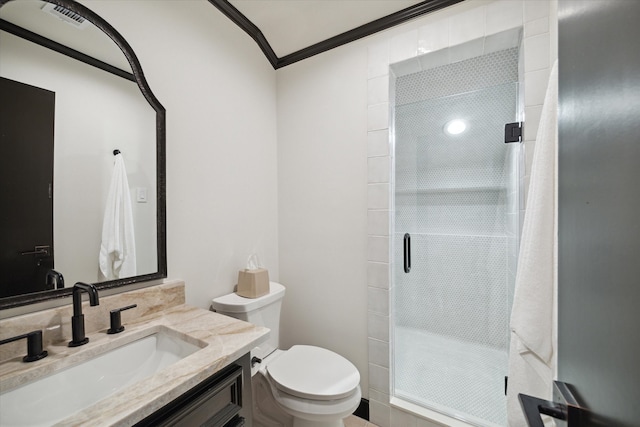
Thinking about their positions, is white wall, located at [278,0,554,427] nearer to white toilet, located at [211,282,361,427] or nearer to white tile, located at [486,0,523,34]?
white tile, located at [486,0,523,34]

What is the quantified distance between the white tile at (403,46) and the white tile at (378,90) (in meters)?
0.11

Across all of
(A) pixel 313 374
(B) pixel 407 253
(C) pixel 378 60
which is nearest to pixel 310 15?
(C) pixel 378 60

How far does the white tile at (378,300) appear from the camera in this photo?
1.56 meters

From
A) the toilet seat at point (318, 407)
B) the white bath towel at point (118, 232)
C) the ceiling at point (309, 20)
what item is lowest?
the toilet seat at point (318, 407)

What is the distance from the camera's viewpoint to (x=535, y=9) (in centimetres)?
122

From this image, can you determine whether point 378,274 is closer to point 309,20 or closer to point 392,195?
point 392,195

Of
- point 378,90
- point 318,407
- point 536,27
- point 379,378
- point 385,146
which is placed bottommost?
point 379,378

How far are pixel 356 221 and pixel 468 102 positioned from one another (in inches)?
42.5

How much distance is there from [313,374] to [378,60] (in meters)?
1.76

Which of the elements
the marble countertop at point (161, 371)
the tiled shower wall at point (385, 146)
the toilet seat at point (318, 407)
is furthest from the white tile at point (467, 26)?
the toilet seat at point (318, 407)

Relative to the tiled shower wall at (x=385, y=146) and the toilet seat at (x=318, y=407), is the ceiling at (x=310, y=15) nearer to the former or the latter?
the tiled shower wall at (x=385, y=146)

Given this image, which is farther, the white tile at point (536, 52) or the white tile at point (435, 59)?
the white tile at point (435, 59)

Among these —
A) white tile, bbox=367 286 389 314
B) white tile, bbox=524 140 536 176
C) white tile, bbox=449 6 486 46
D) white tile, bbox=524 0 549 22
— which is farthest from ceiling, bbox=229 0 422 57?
white tile, bbox=367 286 389 314

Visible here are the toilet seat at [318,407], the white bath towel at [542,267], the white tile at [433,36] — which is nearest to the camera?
the white bath towel at [542,267]
